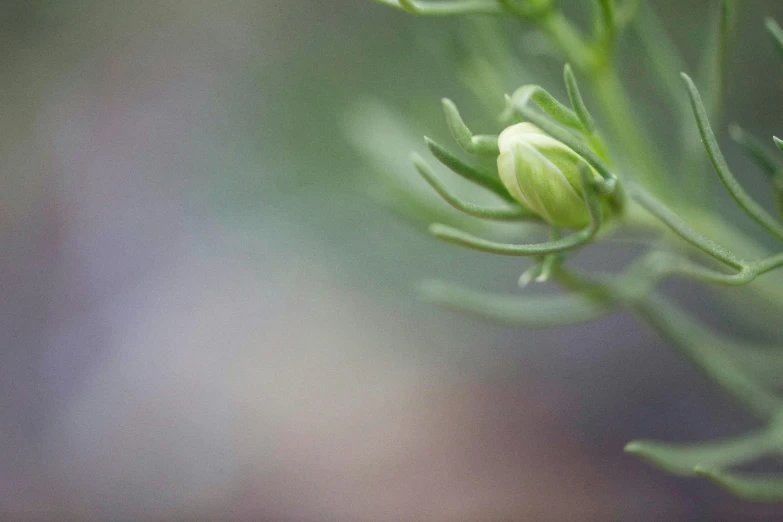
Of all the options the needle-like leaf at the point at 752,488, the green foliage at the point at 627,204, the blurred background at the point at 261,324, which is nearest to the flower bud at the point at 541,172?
the green foliage at the point at 627,204

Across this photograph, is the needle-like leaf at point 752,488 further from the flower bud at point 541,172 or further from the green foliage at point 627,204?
the flower bud at point 541,172

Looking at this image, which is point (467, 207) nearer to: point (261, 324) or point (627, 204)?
point (627, 204)

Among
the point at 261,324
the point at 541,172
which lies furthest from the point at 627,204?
the point at 261,324

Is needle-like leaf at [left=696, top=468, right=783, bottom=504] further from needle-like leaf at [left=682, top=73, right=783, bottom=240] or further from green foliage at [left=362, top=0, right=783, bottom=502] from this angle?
needle-like leaf at [left=682, top=73, right=783, bottom=240]

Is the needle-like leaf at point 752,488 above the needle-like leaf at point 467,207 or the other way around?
the other way around

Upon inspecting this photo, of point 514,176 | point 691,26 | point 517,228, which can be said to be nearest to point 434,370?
point 691,26

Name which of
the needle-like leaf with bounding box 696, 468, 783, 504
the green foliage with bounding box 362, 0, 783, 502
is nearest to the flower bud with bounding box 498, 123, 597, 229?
the green foliage with bounding box 362, 0, 783, 502

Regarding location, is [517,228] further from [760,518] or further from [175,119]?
[175,119]
